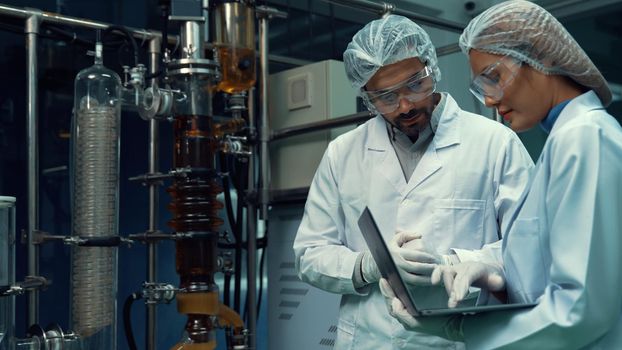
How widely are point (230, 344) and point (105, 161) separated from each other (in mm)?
667

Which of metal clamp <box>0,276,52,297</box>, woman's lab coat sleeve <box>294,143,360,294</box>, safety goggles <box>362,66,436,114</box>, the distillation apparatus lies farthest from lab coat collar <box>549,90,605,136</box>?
metal clamp <box>0,276,52,297</box>

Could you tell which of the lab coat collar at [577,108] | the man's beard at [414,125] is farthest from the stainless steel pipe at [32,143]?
the lab coat collar at [577,108]

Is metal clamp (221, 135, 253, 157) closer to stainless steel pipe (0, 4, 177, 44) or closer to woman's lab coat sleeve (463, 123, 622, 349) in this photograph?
stainless steel pipe (0, 4, 177, 44)

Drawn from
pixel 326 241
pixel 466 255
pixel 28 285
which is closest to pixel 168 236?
pixel 28 285

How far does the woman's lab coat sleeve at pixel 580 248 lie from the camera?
1035 mm

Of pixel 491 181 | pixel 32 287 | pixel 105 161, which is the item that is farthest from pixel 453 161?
pixel 32 287

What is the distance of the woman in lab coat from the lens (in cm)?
104

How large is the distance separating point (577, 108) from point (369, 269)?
592mm

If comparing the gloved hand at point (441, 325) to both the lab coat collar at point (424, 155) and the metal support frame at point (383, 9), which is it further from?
the metal support frame at point (383, 9)

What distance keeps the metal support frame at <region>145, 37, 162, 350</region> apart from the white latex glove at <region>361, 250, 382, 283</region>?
2.48 ft

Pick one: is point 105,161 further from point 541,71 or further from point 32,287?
point 541,71

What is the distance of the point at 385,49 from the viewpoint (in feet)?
5.54

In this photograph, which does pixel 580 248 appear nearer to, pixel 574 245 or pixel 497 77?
pixel 574 245

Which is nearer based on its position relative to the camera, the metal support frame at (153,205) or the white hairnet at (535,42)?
the white hairnet at (535,42)
